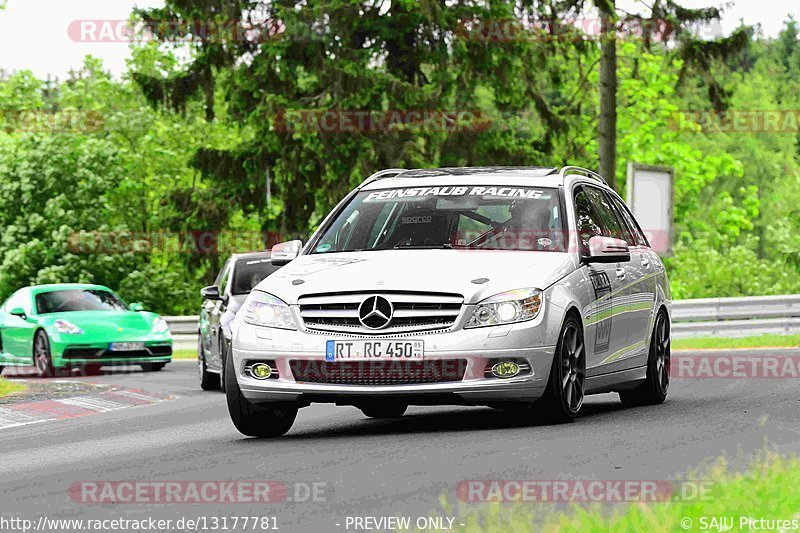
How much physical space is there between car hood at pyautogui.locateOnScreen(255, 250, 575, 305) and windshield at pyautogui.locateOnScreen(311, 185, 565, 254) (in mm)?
286

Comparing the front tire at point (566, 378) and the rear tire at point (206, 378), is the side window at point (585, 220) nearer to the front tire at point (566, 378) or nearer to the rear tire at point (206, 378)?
the front tire at point (566, 378)

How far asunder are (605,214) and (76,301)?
14.8 meters

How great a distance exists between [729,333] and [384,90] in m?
9.50

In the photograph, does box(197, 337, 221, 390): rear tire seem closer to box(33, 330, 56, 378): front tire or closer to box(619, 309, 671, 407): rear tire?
box(33, 330, 56, 378): front tire

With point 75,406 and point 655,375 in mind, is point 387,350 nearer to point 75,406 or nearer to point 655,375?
point 655,375

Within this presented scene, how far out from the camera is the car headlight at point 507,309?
32.8 ft

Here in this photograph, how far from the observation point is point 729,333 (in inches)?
1156

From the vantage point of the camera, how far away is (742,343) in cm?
2692

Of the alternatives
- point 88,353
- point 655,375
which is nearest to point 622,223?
point 655,375

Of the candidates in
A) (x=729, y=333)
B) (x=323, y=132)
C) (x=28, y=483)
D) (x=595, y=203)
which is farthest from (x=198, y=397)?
(x=323, y=132)

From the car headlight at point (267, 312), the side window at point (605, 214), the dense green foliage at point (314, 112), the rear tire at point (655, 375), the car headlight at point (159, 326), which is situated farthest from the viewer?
the dense green foliage at point (314, 112)

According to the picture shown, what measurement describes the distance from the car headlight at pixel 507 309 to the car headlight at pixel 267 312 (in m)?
1.22

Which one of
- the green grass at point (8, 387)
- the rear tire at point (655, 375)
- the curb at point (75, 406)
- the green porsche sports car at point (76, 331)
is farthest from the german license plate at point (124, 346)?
the rear tire at point (655, 375)

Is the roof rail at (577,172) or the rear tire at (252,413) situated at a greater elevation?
the roof rail at (577,172)
